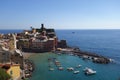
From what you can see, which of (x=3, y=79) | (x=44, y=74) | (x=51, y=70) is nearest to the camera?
(x=3, y=79)

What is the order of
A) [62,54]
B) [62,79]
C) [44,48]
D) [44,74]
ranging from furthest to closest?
[44,48], [62,54], [44,74], [62,79]

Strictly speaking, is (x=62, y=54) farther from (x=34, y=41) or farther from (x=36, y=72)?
(x=36, y=72)

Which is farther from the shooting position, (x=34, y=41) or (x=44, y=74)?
(x=34, y=41)

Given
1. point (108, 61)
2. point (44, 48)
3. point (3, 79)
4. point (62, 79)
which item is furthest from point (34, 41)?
point (3, 79)

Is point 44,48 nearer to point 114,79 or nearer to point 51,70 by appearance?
point 51,70

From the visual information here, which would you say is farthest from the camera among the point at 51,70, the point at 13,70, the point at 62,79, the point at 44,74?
the point at 51,70

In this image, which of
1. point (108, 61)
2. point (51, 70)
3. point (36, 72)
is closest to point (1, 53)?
point (36, 72)

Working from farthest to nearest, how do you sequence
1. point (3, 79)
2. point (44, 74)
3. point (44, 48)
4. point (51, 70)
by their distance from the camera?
point (44, 48) → point (51, 70) → point (44, 74) → point (3, 79)

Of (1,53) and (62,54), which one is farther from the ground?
(1,53)

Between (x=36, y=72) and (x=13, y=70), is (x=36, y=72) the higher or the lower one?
the lower one
